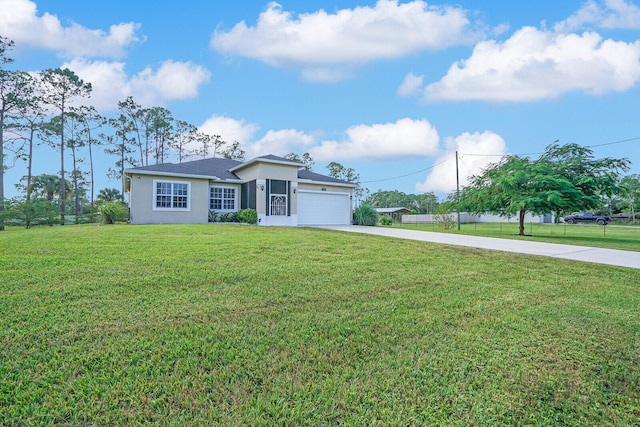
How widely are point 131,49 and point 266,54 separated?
5.71 meters

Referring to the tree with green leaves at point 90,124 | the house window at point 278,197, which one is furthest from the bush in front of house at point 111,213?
the tree with green leaves at point 90,124

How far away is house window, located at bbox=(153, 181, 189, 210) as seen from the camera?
16.3 metres

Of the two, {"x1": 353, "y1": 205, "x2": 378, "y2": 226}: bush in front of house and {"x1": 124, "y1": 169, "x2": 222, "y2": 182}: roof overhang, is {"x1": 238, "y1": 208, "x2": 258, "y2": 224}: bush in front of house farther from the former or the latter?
{"x1": 353, "y1": 205, "x2": 378, "y2": 226}: bush in front of house

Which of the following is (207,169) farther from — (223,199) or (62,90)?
(62,90)

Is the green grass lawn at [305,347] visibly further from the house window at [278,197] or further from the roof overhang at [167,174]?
the house window at [278,197]

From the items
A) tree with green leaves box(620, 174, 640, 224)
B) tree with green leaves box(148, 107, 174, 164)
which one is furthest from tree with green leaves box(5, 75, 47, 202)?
tree with green leaves box(620, 174, 640, 224)

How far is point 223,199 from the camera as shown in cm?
1875

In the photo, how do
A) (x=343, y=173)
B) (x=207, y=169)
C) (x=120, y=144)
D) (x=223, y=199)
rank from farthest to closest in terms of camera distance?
(x=343, y=173) → (x=120, y=144) → (x=207, y=169) → (x=223, y=199)

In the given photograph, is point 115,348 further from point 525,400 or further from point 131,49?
point 131,49

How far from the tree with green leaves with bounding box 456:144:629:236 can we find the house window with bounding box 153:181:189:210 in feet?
50.8

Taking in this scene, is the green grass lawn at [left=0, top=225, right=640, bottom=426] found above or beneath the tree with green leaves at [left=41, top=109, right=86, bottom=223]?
beneath

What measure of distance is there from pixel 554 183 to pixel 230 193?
16.6m

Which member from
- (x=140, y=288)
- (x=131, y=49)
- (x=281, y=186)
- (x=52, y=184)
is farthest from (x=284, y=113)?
(x=52, y=184)

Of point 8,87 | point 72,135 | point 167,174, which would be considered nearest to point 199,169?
point 167,174
